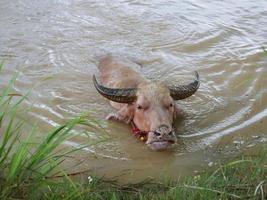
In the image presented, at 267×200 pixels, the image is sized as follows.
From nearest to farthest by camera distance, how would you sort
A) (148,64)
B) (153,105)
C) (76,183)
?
1. (76,183)
2. (153,105)
3. (148,64)

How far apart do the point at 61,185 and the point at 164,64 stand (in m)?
4.83

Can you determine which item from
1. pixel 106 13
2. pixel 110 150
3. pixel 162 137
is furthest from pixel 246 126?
pixel 106 13

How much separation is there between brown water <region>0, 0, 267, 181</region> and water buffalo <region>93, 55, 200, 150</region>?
0.58ft

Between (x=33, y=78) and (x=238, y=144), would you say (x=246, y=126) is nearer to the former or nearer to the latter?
(x=238, y=144)

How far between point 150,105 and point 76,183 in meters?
2.11

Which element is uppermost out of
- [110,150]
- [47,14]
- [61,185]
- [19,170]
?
[19,170]

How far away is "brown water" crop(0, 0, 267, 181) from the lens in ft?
18.8

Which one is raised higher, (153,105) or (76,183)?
(76,183)

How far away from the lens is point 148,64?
8.55 m

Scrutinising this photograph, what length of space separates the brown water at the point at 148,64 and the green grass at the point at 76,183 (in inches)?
29.8

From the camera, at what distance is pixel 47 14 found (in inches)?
416

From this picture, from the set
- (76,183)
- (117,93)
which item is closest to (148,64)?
(117,93)

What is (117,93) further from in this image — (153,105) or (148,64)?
(148,64)

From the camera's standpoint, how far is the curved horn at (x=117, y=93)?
6.06 metres
